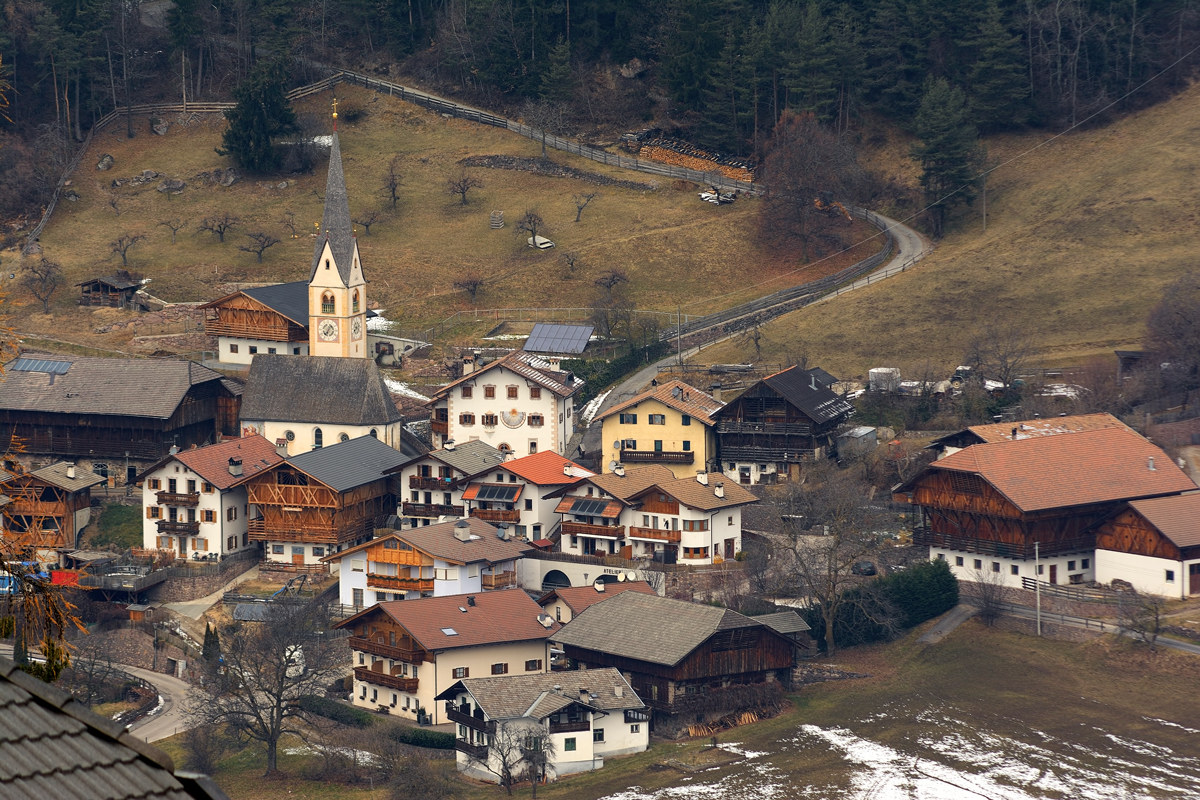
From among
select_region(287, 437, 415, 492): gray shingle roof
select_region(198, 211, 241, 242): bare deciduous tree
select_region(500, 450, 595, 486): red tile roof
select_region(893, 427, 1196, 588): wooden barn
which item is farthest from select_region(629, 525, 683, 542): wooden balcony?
select_region(198, 211, 241, 242): bare deciduous tree

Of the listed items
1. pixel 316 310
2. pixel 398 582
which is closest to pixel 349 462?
pixel 398 582

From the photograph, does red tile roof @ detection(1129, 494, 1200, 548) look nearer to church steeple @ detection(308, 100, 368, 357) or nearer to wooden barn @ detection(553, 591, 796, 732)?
wooden barn @ detection(553, 591, 796, 732)

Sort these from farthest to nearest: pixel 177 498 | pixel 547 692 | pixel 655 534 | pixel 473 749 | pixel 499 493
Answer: pixel 177 498 < pixel 499 493 < pixel 655 534 < pixel 547 692 < pixel 473 749

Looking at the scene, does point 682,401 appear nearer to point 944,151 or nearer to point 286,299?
point 286,299

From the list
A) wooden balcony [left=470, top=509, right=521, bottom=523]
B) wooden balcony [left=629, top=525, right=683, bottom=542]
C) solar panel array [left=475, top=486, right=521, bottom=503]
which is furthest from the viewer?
wooden balcony [left=470, top=509, right=521, bottom=523]

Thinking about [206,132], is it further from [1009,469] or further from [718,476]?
[1009,469]

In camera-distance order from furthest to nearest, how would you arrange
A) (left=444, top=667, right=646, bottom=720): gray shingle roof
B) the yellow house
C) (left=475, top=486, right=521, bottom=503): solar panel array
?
the yellow house, (left=475, top=486, right=521, bottom=503): solar panel array, (left=444, top=667, right=646, bottom=720): gray shingle roof

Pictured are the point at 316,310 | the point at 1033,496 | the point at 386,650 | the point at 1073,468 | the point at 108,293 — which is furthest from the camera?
the point at 108,293

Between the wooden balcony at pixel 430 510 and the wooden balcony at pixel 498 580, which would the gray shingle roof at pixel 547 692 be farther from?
the wooden balcony at pixel 430 510
